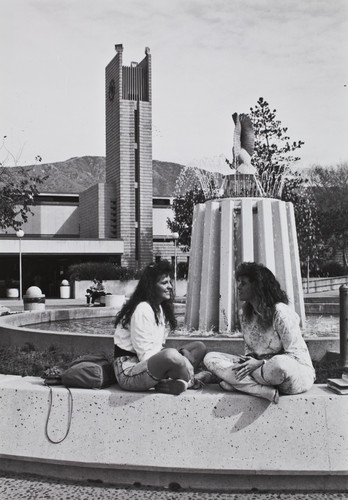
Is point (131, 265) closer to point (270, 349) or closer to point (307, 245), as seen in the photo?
point (307, 245)

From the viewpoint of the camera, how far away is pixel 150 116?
44812mm

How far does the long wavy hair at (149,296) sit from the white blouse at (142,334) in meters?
0.07

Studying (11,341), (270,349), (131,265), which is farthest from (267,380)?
(131,265)

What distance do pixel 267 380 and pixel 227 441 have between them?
49 centimetres

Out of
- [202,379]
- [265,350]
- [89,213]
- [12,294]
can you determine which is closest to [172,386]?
[202,379]

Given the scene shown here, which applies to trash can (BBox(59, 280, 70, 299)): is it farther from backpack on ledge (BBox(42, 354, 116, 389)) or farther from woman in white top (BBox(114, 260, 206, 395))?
backpack on ledge (BBox(42, 354, 116, 389))

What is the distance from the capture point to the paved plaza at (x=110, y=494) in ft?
13.5

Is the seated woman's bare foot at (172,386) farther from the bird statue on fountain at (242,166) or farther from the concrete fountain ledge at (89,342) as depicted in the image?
the bird statue on fountain at (242,166)

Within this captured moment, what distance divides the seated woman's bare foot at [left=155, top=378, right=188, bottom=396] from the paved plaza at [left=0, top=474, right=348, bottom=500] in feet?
2.14

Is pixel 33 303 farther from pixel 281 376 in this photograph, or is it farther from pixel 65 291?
pixel 65 291

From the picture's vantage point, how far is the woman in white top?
4453 mm

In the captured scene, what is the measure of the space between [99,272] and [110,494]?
32364mm

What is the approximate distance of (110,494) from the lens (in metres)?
4.18

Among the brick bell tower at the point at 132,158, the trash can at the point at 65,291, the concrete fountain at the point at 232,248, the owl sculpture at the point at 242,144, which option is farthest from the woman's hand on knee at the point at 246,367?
the brick bell tower at the point at 132,158
